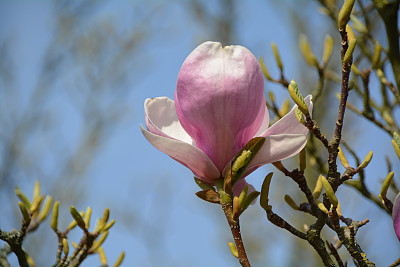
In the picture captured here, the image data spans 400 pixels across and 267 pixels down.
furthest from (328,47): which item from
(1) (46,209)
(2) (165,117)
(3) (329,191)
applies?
(1) (46,209)

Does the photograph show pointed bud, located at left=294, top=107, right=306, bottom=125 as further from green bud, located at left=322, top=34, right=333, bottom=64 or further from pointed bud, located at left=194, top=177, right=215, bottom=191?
green bud, located at left=322, top=34, right=333, bottom=64

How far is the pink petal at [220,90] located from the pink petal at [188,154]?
4 centimetres

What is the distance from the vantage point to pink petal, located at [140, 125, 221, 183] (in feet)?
2.07

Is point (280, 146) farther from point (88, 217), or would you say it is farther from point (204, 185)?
point (88, 217)

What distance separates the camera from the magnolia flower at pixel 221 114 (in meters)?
0.63

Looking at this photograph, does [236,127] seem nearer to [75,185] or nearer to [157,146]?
[157,146]

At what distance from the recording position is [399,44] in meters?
1.11

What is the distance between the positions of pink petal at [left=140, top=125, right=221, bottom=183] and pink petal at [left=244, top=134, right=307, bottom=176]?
0.07m

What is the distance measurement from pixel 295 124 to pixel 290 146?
5 centimetres

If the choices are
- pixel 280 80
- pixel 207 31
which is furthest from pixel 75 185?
pixel 280 80

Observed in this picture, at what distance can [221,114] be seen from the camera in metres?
0.65

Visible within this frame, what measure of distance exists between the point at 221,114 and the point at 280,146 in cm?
9

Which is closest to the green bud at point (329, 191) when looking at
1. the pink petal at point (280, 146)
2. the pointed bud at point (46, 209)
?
the pink petal at point (280, 146)

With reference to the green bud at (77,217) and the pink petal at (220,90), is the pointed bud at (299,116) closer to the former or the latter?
the pink petal at (220,90)
